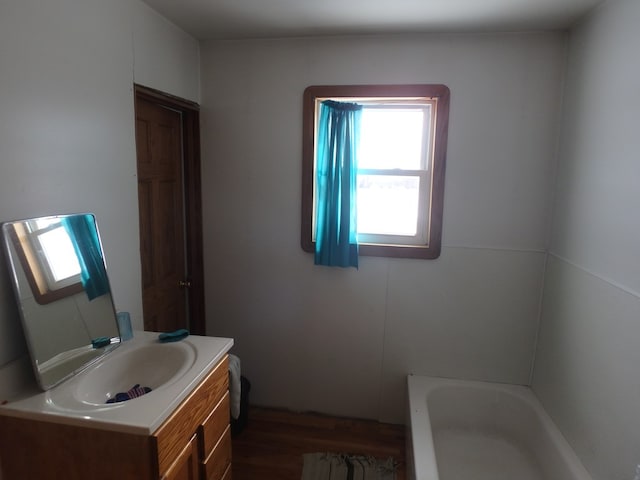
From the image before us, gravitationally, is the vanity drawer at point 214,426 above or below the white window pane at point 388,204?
below

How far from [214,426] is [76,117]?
4.43ft

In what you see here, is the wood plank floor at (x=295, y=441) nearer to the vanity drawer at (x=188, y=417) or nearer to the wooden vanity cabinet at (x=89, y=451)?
the vanity drawer at (x=188, y=417)

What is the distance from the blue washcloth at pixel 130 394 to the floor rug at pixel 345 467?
108cm

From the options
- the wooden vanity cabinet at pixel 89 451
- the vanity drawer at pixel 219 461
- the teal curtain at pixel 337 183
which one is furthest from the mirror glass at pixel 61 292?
the teal curtain at pixel 337 183

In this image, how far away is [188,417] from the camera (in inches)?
54.7

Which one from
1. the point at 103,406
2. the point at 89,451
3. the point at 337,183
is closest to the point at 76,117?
the point at 103,406

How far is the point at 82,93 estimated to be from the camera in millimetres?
1555

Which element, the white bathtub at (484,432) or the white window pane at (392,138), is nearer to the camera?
the white bathtub at (484,432)

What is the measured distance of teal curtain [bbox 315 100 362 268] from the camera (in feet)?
7.63

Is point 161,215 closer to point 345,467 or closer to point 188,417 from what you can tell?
point 188,417

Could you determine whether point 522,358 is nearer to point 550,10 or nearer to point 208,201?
point 550,10

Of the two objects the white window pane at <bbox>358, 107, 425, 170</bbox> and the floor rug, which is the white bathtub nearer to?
the floor rug

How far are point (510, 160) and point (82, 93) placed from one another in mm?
2159

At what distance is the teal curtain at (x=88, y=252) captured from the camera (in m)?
1.50
